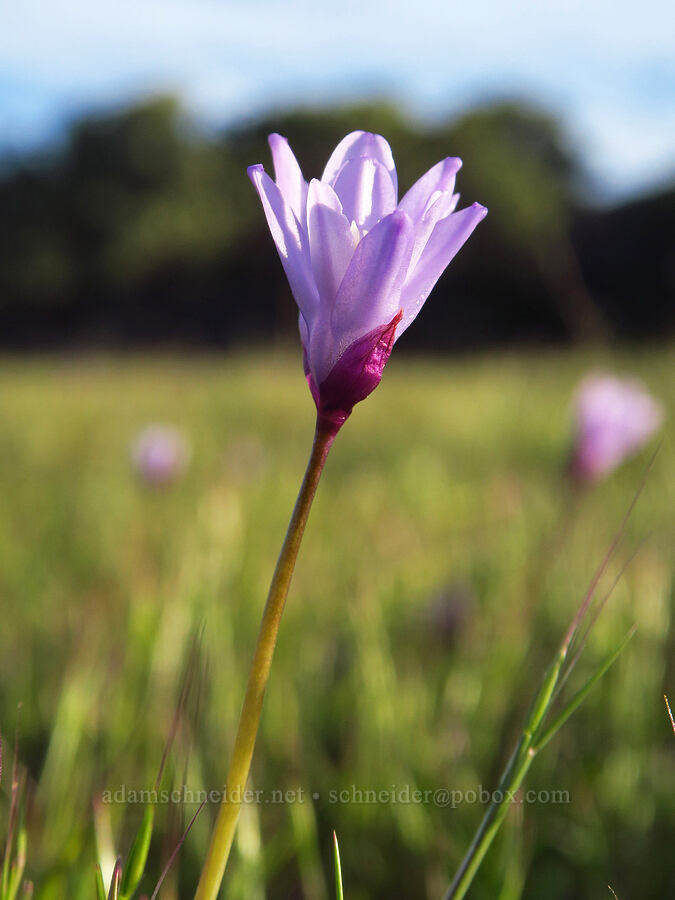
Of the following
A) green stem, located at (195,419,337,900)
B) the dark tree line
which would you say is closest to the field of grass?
green stem, located at (195,419,337,900)

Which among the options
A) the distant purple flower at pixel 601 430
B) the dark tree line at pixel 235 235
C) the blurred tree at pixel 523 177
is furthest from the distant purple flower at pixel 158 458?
the blurred tree at pixel 523 177

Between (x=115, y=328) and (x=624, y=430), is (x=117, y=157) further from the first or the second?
(x=624, y=430)

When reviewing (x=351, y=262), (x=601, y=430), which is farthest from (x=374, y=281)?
(x=601, y=430)

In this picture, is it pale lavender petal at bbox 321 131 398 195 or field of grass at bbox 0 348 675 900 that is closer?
pale lavender petal at bbox 321 131 398 195

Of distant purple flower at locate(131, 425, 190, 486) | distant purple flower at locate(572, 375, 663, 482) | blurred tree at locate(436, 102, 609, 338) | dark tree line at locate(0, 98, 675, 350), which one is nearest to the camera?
distant purple flower at locate(572, 375, 663, 482)

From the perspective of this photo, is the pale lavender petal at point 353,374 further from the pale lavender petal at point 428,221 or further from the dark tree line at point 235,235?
the dark tree line at point 235,235

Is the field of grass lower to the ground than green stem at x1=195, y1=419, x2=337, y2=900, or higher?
lower

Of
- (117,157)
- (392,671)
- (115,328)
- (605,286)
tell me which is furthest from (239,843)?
(117,157)

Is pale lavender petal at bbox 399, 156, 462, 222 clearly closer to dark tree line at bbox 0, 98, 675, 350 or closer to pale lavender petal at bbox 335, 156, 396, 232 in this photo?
pale lavender petal at bbox 335, 156, 396, 232
